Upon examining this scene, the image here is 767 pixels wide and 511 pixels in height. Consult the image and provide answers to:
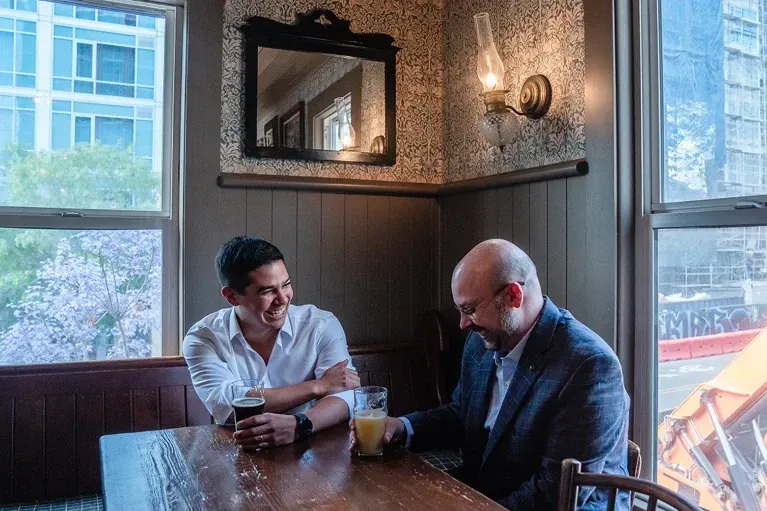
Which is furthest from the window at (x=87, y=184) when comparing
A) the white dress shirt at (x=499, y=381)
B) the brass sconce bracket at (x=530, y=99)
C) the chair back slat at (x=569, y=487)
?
the chair back slat at (x=569, y=487)

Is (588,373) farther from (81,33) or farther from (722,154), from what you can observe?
(81,33)

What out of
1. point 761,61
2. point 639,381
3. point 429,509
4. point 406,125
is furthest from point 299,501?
point 406,125

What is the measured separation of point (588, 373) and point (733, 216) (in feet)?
2.67

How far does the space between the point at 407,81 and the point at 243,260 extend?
167cm

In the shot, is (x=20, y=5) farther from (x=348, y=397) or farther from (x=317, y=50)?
(x=348, y=397)

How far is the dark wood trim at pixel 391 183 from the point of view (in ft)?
8.59

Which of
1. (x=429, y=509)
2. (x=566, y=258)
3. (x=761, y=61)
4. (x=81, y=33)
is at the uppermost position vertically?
(x=81, y=33)

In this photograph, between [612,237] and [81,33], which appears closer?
[612,237]

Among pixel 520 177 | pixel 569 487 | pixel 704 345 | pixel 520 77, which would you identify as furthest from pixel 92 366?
pixel 704 345

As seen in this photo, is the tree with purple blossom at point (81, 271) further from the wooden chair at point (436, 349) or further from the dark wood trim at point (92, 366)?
the wooden chair at point (436, 349)

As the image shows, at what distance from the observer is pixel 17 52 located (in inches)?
106

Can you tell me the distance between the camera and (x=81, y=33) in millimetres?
2797

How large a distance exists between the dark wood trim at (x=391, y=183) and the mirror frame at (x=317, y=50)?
4.3 inches

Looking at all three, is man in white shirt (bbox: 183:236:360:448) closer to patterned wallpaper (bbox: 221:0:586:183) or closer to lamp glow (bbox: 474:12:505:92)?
patterned wallpaper (bbox: 221:0:586:183)
